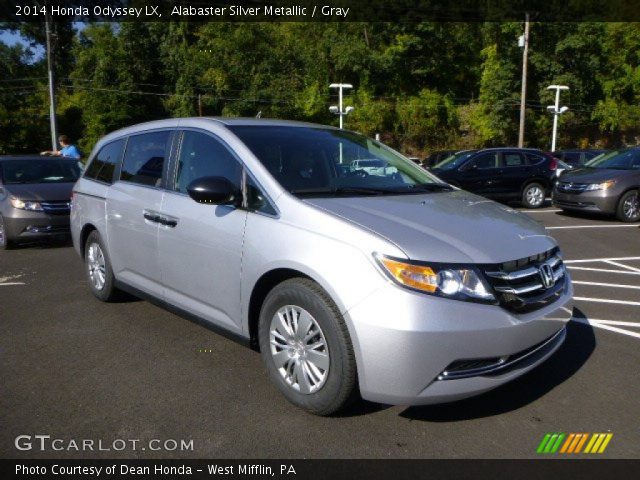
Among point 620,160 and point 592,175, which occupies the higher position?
point 620,160

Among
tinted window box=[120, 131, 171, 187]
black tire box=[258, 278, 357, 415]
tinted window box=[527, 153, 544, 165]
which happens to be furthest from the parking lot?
tinted window box=[527, 153, 544, 165]

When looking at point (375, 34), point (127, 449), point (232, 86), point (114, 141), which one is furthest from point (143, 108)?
→ point (127, 449)

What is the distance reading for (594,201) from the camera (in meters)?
11.5

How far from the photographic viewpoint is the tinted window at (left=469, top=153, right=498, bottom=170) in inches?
561

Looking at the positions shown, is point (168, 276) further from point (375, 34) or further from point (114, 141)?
point (375, 34)

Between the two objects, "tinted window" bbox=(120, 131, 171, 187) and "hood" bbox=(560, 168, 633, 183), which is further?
"hood" bbox=(560, 168, 633, 183)

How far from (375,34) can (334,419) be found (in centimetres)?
5109

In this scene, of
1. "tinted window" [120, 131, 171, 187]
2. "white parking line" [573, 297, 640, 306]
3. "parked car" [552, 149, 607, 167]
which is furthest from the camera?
"parked car" [552, 149, 607, 167]

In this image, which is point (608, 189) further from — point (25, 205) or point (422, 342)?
point (25, 205)

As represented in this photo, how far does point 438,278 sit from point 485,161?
40.4 ft

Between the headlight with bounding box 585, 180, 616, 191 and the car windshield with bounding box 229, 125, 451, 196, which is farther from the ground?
the car windshield with bounding box 229, 125, 451, 196

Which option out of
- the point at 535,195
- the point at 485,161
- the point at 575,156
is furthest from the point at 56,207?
A: the point at 575,156

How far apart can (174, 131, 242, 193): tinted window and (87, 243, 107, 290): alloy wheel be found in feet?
5.22
